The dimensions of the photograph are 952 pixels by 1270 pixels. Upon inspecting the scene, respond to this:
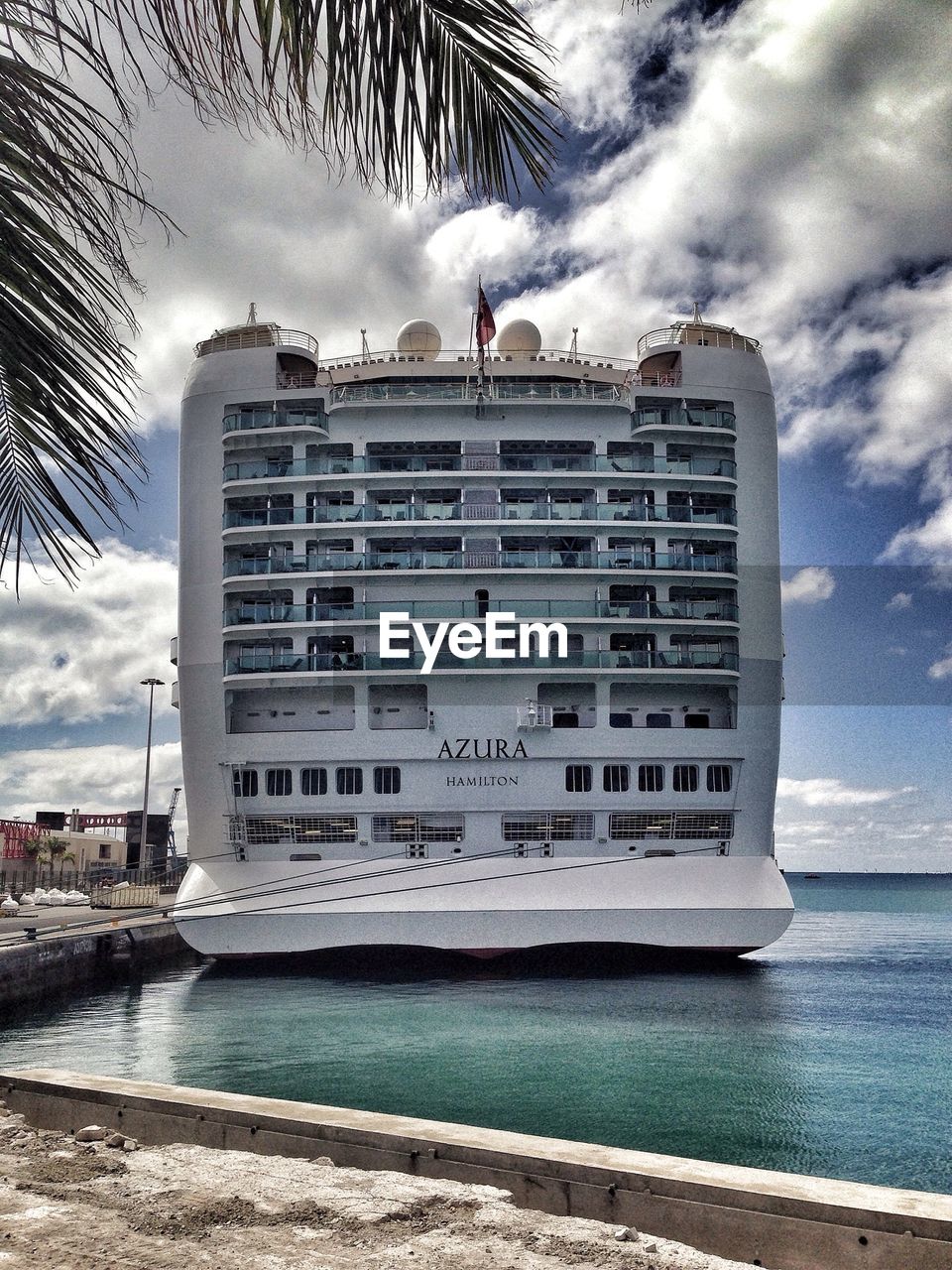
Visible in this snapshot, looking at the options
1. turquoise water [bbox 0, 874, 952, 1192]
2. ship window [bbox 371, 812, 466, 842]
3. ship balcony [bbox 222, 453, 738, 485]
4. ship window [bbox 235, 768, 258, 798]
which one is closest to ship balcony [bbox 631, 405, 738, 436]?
ship balcony [bbox 222, 453, 738, 485]

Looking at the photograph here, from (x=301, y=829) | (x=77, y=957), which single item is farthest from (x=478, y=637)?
(x=77, y=957)

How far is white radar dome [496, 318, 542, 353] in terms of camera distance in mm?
32438

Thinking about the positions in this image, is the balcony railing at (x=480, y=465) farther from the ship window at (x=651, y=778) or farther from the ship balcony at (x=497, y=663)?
the ship window at (x=651, y=778)

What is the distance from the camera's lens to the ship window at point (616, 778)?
2533 centimetres

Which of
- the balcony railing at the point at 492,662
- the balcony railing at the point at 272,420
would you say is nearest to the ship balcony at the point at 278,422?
the balcony railing at the point at 272,420

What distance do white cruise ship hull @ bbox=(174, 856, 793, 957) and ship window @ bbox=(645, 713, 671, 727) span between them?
3.45 m

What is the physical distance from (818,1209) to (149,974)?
27.2 m

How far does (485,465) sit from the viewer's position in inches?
1078

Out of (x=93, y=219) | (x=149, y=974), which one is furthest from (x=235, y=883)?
(x=93, y=219)

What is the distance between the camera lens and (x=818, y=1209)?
5.56 m

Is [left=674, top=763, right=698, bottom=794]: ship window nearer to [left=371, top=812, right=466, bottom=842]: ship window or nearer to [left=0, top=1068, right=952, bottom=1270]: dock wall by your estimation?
[left=371, top=812, right=466, bottom=842]: ship window

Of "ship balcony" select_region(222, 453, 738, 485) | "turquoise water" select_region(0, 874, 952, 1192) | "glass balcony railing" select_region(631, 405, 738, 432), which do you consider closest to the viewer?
"turquoise water" select_region(0, 874, 952, 1192)

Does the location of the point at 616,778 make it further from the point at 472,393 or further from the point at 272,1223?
the point at 272,1223

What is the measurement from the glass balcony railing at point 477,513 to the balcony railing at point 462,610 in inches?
79.8
